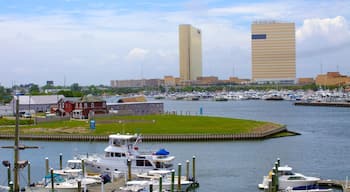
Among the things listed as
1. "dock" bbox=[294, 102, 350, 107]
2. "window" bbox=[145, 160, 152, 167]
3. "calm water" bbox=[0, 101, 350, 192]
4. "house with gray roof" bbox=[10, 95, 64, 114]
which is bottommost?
"calm water" bbox=[0, 101, 350, 192]

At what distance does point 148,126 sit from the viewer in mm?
76562

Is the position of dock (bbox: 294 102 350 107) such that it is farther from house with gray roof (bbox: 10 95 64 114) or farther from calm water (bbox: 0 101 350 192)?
calm water (bbox: 0 101 350 192)

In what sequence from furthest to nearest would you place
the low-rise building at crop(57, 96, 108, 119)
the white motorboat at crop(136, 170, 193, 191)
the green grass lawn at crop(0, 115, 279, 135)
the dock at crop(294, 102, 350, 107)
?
the dock at crop(294, 102, 350, 107), the low-rise building at crop(57, 96, 108, 119), the green grass lawn at crop(0, 115, 279, 135), the white motorboat at crop(136, 170, 193, 191)

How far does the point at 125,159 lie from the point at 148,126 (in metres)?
33.7

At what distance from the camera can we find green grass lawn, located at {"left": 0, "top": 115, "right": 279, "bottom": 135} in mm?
72062

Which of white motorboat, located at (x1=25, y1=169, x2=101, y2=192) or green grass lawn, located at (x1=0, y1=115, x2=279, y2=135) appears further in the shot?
green grass lawn, located at (x1=0, y1=115, x2=279, y2=135)

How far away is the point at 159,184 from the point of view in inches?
1400

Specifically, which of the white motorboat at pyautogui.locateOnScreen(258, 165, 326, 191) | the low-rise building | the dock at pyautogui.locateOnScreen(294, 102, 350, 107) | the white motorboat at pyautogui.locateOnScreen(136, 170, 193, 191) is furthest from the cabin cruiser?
the dock at pyautogui.locateOnScreen(294, 102, 350, 107)

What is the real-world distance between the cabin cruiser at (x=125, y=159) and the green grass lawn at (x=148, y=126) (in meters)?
24.8

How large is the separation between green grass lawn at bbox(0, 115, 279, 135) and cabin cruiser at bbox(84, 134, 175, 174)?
24.8 meters

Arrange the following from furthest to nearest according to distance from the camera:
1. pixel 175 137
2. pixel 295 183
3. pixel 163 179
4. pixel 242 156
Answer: pixel 175 137, pixel 242 156, pixel 163 179, pixel 295 183

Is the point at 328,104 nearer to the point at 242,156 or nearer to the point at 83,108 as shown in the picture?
the point at 83,108

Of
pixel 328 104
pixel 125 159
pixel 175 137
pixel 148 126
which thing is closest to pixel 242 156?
pixel 175 137

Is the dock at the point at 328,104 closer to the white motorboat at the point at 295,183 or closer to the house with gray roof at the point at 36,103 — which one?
the house with gray roof at the point at 36,103
